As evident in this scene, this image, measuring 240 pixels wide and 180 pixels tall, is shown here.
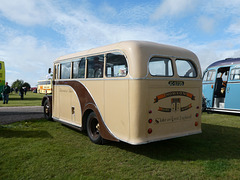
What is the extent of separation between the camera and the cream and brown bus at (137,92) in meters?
4.71

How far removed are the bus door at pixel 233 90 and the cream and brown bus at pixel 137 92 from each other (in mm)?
5892

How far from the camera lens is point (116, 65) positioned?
5.21 meters

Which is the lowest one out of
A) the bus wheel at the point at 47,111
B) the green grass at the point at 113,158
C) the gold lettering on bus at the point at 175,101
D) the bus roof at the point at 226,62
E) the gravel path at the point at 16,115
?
→ the green grass at the point at 113,158

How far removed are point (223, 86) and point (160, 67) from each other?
8.31 meters

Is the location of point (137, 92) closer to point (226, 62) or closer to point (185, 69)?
point (185, 69)

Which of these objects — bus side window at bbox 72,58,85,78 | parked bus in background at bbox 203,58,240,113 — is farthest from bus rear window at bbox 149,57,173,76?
parked bus in background at bbox 203,58,240,113

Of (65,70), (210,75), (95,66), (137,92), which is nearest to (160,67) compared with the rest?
(137,92)

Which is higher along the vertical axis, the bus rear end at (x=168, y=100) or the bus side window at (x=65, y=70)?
the bus side window at (x=65, y=70)

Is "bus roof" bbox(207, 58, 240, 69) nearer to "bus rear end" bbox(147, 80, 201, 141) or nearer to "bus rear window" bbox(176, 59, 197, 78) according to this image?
"bus rear window" bbox(176, 59, 197, 78)

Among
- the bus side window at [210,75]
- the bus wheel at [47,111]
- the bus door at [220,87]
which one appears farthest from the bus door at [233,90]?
the bus wheel at [47,111]

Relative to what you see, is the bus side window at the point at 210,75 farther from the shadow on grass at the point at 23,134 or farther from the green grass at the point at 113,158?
the shadow on grass at the point at 23,134

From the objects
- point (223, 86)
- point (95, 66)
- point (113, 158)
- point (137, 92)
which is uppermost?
point (95, 66)

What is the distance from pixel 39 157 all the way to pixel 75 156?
2.58 feet

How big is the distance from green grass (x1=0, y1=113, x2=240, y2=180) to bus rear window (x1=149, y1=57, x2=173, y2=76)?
6.26 feet
